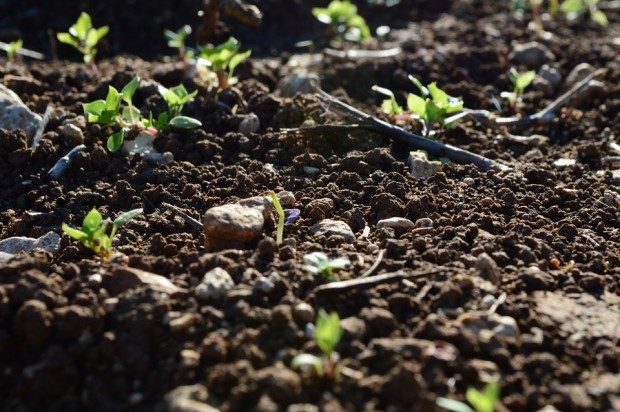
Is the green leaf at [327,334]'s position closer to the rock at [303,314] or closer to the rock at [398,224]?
the rock at [303,314]

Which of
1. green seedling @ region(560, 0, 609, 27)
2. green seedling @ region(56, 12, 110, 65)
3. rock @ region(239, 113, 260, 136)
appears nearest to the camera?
rock @ region(239, 113, 260, 136)

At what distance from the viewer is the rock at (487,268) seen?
2.60 metres

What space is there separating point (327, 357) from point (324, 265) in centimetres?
44

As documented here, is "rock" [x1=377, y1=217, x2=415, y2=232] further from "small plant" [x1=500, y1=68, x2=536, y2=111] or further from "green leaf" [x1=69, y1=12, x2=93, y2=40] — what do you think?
"green leaf" [x1=69, y1=12, x2=93, y2=40]

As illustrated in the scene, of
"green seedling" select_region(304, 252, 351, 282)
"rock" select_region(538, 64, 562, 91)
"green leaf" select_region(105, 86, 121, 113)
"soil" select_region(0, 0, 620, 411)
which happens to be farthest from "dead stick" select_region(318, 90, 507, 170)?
"rock" select_region(538, 64, 562, 91)

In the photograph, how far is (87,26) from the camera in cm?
463

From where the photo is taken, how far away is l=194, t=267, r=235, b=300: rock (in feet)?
7.88

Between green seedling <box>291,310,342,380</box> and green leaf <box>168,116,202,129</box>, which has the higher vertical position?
green leaf <box>168,116,202,129</box>

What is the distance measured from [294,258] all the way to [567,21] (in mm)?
4571

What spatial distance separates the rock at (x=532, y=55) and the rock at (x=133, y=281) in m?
3.60

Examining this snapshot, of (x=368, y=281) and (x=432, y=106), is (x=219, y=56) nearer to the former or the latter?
(x=432, y=106)

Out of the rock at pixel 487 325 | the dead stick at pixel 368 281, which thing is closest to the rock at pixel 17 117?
the dead stick at pixel 368 281

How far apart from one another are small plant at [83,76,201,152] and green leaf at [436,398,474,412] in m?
2.09

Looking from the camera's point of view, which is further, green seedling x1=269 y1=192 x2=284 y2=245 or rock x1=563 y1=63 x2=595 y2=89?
rock x1=563 y1=63 x2=595 y2=89
